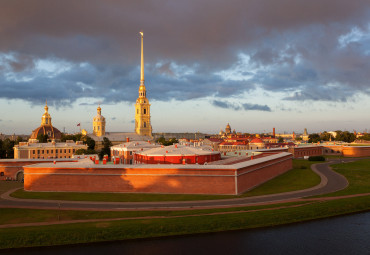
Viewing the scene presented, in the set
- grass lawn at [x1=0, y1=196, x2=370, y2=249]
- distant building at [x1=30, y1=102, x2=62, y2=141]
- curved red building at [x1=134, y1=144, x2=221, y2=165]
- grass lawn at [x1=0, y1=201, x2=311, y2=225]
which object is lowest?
grass lawn at [x1=0, y1=196, x2=370, y2=249]

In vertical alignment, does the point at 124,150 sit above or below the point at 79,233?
above

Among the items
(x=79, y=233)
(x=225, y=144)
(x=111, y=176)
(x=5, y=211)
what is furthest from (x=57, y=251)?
(x=225, y=144)

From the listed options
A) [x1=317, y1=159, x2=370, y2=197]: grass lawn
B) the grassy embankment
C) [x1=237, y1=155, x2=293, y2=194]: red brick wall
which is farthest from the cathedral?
the grassy embankment

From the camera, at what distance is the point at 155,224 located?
25.0 m

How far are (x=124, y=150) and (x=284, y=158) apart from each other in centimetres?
2876

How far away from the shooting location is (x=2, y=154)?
77.6 m

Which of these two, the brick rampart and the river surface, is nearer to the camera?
the river surface

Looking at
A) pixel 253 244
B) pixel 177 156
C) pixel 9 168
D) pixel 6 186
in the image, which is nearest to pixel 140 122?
pixel 9 168

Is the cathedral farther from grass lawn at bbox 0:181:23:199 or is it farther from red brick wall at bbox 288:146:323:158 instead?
grass lawn at bbox 0:181:23:199

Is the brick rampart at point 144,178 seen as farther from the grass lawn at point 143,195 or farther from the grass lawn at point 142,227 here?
the grass lawn at point 142,227

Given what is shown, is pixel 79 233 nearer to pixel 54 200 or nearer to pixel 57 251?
pixel 57 251

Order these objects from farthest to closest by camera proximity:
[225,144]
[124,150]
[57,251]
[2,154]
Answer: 1. [225,144]
2. [2,154]
3. [124,150]
4. [57,251]

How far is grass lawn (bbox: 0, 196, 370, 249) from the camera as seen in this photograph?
76.1 ft

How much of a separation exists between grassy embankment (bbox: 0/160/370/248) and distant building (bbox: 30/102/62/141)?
92507mm
